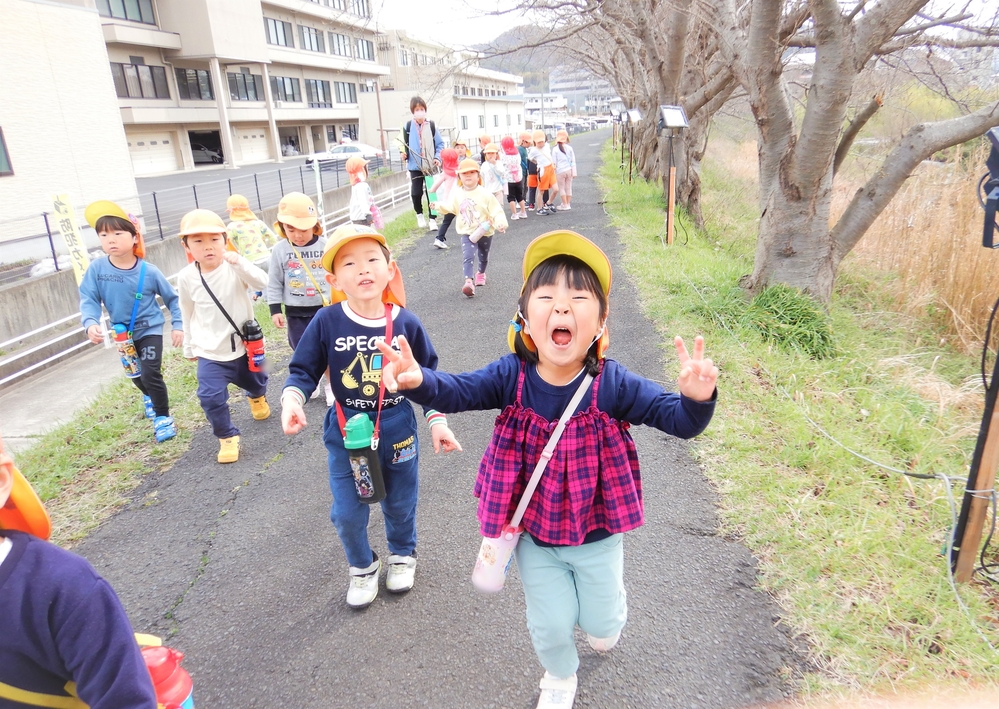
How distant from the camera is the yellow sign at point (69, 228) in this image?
6.67 metres

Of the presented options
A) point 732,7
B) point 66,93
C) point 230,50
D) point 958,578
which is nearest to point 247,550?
point 958,578

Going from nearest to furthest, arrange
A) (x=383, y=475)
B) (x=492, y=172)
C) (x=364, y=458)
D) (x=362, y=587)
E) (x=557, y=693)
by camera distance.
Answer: (x=557, y=693) < (x=364, y=458) < (x=383, y=475) < (x=362, y=587) < (x=492, y=172)

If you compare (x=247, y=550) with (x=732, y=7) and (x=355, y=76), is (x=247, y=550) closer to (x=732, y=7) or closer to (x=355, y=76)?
(x=732, y=7)

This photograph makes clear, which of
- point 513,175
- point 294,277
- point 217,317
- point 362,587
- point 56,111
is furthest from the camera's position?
point 513,175

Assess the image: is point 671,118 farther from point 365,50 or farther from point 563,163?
point 365,50

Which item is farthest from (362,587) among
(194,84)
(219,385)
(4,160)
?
(194,84)

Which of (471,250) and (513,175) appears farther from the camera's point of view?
(513,175)

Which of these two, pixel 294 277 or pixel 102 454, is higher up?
pixel 294 277

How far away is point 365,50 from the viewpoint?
43.7 metres

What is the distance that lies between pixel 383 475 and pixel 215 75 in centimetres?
3353

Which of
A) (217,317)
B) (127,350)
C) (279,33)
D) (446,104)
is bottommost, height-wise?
(127,350)

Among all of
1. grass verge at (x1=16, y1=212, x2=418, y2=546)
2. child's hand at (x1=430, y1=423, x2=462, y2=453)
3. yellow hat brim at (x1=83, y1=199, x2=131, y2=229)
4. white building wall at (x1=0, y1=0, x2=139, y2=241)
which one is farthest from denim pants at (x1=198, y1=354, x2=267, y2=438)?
white building wall at (x1=0, y1=0, x2=139, y2=241)

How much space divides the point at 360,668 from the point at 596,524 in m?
1.23

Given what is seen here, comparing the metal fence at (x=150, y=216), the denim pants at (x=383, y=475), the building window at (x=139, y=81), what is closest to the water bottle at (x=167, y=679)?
the denim pants at (x=383, y=475)
